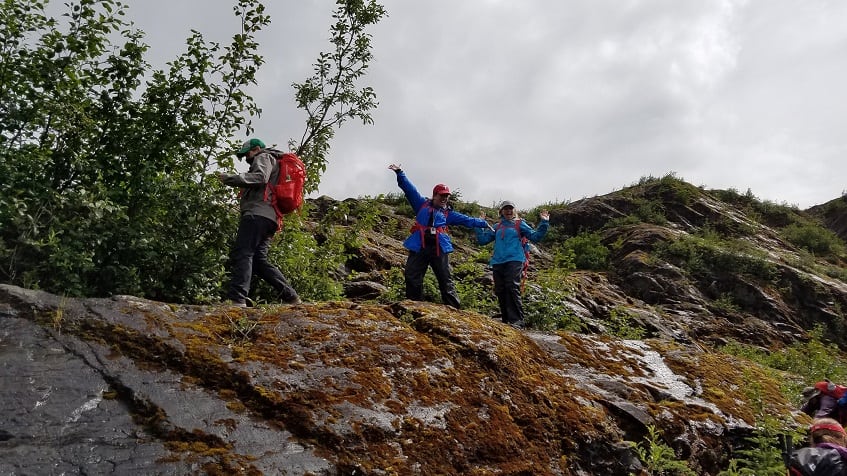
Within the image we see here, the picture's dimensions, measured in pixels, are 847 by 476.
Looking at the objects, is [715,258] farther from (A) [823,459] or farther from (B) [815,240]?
(A) [823,459]

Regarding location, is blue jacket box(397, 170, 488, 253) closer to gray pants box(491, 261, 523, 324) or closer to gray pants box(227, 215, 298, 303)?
gray pants box(491, 261, 523, 324)

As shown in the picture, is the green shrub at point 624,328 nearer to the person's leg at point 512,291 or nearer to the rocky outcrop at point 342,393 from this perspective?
the person's leg at point 512,291

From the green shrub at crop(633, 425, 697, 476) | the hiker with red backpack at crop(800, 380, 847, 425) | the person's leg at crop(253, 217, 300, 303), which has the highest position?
the person's leg at crop(253, 217, 300, 303)

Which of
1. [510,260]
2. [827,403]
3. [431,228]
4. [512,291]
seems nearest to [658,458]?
[827,403]

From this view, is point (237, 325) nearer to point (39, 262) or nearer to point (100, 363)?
point (100, 363)

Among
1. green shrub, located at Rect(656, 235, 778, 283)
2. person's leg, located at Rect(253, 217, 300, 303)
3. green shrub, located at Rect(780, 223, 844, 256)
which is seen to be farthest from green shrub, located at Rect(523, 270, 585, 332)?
green shrub, located at Rect(780, 223, 844, 256)

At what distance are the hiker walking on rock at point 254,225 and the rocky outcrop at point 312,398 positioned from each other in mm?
Result: 1186

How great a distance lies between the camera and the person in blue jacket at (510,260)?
7.98 m

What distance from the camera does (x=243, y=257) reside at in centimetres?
606

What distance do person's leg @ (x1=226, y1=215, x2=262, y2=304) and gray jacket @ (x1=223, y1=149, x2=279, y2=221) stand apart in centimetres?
11

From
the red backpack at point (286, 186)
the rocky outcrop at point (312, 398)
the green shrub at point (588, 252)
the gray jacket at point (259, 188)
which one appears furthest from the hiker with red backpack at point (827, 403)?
the green shrub at point (588, 252)

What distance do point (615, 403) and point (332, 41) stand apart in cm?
694

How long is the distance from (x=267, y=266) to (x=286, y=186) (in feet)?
3.07

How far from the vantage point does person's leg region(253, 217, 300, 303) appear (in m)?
6.34
